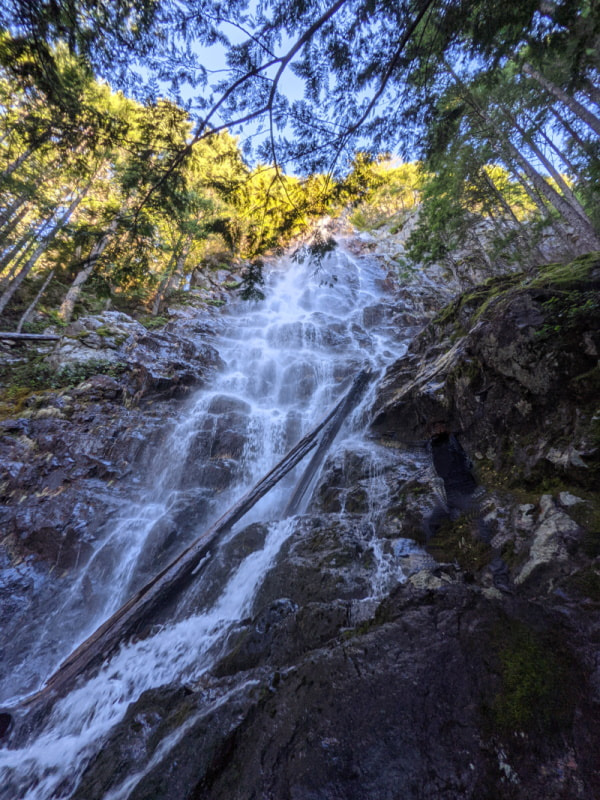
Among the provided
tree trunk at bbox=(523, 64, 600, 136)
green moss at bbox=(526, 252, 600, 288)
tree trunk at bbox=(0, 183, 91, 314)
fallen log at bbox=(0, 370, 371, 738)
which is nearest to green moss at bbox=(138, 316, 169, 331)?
tree trunk at bbox=(0, 183, 91, 314)

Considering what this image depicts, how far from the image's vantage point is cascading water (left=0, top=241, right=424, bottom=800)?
3580 mm

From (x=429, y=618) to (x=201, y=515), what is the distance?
613 cm

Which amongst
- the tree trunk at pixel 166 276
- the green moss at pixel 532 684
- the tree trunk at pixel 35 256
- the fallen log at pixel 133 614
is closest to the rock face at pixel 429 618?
the green moss at pixel 532 684

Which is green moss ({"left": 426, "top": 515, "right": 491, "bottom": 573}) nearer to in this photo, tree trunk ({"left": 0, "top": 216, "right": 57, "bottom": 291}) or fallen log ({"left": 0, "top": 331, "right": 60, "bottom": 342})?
fallen log ({"left": 0, "top": 331, "right": 60, "bottom": 342})

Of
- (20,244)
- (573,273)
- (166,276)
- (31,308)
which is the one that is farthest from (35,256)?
(573,273)

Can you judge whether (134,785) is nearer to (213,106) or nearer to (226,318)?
(213,106)

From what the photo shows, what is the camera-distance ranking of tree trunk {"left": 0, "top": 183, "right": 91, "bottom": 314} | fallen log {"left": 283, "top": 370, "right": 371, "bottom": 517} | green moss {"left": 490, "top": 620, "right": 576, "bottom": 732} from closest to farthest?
1. green moss {"left": 490, "top": 620, "right": 576, "bottom": 732}
2. fallen log {"left": 283, "top": 370, "right": 371, "bottom": 517}
3. tree trunk {"left": 0, "top": 183, "right": 91, "bottom": 314}

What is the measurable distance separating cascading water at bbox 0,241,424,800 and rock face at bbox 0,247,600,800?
0.39 m

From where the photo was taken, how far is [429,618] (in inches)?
106

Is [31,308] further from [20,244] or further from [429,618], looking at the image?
[429,618]

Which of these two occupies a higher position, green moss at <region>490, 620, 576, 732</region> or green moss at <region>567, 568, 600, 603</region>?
green moss at <region>567, 568, 600, 603</region>

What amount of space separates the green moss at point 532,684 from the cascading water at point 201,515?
211 centimetres

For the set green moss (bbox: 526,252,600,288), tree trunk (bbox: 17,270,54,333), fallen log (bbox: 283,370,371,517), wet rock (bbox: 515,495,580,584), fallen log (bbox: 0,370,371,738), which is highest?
tree trunk (bbox: 17,270,54,333)

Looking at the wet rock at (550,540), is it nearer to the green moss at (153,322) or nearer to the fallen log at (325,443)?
the fallen log at (325,443)
